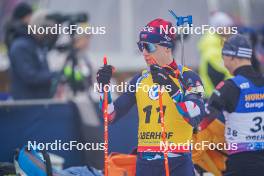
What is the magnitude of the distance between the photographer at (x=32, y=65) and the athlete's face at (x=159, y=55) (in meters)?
3.57

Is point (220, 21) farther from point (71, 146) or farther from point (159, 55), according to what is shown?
point (159, 55)

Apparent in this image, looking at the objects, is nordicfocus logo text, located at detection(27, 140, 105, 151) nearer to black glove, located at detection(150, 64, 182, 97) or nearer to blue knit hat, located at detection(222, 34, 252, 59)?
blue knit hat, located at detection(222, 34, 252, 59)

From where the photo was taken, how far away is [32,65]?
1056 cm

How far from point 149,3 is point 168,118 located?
30.1 ft

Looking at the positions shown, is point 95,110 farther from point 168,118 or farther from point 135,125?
point 168,118

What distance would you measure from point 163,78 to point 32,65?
13.1 ft

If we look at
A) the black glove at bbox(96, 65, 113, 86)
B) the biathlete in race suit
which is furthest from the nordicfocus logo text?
the black glove at bbox(96, 65, 113, 86)

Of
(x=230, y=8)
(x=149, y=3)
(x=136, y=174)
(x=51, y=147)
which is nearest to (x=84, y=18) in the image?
(x=51, y=147)

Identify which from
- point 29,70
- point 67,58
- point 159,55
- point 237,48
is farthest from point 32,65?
point 159,55

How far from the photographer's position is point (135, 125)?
33.1ft

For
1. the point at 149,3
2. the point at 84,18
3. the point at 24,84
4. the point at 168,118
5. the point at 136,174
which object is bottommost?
the point at 136,174

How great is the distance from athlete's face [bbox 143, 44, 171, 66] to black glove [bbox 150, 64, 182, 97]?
0.11 metres

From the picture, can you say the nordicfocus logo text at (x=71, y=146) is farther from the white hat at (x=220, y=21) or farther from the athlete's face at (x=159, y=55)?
the athlete's face at (x=159, y=55)

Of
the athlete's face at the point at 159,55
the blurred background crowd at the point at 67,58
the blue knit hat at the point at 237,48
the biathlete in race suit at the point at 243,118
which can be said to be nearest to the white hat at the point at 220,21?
the blurred background crowd at the point at 67,58
